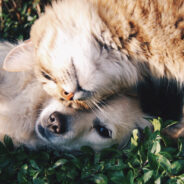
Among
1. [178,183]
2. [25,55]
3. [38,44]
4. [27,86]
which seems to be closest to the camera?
[178,183]

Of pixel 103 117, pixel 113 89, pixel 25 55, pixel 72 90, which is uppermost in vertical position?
pixel 25 55

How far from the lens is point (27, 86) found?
2.76 m

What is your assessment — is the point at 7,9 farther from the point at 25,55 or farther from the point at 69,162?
the point at 69,162

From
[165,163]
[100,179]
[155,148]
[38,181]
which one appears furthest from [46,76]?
[165,163]

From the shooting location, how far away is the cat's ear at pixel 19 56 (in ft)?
7.95

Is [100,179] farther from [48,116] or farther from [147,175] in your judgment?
[48,116]

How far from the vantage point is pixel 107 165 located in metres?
1.97

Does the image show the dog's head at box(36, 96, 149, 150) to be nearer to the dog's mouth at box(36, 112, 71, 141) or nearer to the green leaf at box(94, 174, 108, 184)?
the dog's mouth at box(36, 112, 71, 141)

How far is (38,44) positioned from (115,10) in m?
0.69

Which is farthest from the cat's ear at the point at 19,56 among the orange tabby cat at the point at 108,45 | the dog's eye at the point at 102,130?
the dog's eye at the point at 102,130

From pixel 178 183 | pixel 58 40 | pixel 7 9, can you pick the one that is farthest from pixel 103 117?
pixel 7 9

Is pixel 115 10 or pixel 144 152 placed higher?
pixel 115 10

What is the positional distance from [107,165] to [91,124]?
602 millimetres

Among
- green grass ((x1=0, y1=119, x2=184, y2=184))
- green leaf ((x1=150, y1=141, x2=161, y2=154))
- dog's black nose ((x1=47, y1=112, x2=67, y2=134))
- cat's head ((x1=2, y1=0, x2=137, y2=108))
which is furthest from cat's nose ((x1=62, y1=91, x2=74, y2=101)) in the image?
green leaf ((x1=150, y1=141, x2=161, y2=154))
